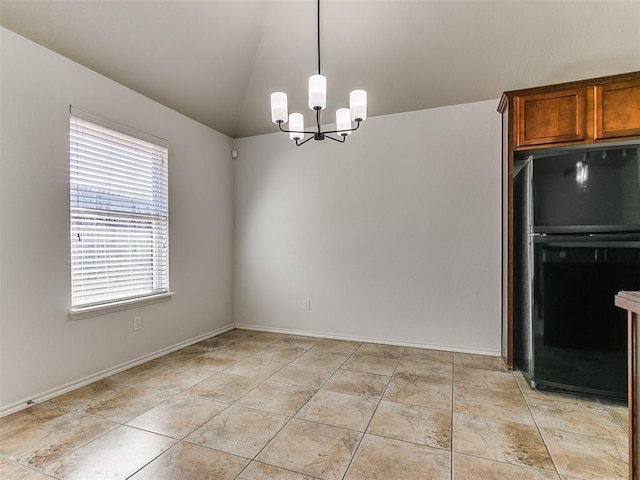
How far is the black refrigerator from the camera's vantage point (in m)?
2.27

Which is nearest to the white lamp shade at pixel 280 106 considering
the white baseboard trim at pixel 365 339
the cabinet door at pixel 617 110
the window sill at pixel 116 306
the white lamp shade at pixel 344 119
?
the white lamp shade at pixel 344 119

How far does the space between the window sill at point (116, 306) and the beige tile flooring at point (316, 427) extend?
1.85ft

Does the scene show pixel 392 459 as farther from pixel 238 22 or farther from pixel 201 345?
pixel 238 22

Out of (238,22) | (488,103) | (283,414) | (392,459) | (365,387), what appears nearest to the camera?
(392,459)

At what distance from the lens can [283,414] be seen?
2180 mm

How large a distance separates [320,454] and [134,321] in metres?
2.18

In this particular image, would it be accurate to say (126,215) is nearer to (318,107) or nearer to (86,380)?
(86,380)

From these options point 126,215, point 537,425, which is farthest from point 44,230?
point 537,425

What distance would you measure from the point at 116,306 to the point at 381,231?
2.69m

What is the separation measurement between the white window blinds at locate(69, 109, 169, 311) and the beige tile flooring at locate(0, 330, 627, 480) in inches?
31.3

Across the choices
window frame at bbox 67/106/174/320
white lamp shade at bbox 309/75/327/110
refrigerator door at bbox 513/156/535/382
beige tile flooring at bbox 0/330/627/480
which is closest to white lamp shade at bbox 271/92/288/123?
white lamp shade at bbox 309/75/327/110

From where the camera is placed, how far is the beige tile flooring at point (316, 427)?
65.3 inches

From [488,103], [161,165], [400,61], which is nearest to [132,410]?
[161,165]

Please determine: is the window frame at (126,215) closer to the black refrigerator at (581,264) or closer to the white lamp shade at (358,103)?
the white lamp shade at (358,103)
